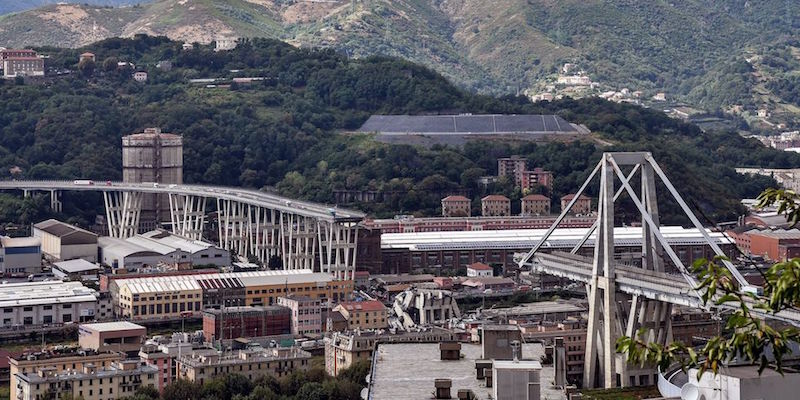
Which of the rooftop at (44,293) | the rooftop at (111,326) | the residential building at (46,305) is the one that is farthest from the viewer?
the rooftop at (44,293)

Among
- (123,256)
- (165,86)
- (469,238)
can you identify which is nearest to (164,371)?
(123,256)

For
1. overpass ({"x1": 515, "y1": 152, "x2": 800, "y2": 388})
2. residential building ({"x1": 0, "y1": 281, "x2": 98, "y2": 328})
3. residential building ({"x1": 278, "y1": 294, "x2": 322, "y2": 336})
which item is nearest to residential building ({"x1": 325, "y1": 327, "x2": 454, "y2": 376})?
overpass ({"x1": 515, "y1": 152, "x2": 800, "y2": 388})

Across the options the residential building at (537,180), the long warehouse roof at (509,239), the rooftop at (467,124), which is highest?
the rooftop at (467,124)

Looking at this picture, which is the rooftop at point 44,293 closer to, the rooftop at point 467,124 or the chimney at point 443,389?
the chimney at point 443,389

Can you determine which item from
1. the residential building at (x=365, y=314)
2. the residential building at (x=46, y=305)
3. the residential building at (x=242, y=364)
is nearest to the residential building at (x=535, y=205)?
the residential building at (x=365, y=314)

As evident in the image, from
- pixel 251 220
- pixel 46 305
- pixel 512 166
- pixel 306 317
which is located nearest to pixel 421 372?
pixel 306 317

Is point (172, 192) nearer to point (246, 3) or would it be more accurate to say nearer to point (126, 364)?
point (126, 364)
